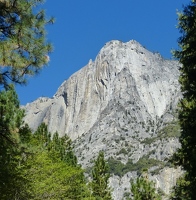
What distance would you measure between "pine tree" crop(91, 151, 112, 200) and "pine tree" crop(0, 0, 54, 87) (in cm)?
Result: 3816

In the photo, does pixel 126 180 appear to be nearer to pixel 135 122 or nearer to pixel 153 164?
pixel 153 164

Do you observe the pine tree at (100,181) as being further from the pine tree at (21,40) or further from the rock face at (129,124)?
the rock face at (129,124)

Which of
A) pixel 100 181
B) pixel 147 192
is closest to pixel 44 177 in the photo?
pixel 147 192

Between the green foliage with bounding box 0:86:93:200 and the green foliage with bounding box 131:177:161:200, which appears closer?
the green foliage with bounding box 0:86:93:200

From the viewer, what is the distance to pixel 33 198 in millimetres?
23328

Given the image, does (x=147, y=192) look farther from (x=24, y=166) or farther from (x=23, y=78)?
(x=23, y=78)

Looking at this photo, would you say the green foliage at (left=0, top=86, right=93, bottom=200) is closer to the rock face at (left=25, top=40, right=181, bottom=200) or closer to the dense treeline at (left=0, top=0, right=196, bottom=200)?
the dense treeline at (left=0, top=0, right=196, bottom=200)

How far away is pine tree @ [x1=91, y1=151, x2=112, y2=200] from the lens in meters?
46.6

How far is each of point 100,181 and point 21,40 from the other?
4002 centimetres

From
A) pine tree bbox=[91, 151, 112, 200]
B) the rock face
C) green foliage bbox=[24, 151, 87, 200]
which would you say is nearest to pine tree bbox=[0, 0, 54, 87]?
green foliage bbox=[24, 151, 87, 200]

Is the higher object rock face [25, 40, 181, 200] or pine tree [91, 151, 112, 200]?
rock face [25, 40, 181, 200]

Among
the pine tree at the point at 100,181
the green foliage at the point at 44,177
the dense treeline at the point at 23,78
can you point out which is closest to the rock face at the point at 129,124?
the pine tree at the point at 100,181

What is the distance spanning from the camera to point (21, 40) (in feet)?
30.1

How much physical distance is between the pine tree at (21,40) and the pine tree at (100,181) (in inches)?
1502
